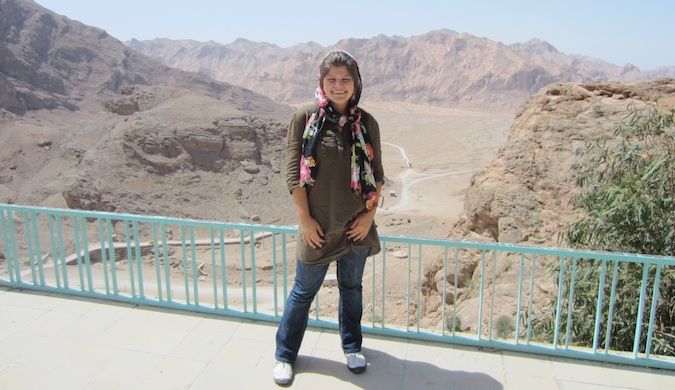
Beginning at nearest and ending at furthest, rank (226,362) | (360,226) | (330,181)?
(330,181) < (360,226) < (226,362)

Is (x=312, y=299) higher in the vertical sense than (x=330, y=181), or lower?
lower

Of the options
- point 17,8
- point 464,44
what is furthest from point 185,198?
point 464,44

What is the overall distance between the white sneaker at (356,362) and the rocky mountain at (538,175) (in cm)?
391

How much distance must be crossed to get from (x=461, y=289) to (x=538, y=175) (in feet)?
6.93

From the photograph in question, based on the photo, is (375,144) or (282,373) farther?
(282,373)

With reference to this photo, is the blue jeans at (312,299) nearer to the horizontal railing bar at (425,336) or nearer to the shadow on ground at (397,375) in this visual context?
the shadow on ground at (397,375)

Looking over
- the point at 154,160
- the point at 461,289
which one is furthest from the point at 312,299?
the point at 154,160

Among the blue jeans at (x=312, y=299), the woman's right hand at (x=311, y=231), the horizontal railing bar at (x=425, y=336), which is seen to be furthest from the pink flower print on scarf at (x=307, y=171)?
the horizontal railing bar at (x=425, y=336)

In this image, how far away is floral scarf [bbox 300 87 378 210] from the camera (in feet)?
10.2

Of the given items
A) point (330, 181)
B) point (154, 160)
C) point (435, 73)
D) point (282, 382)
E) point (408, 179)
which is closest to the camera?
point (330, 181)

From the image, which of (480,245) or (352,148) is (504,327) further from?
(352,148)

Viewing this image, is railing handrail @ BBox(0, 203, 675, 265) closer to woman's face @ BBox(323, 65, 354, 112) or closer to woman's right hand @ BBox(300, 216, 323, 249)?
woman's right hand @ BBox(300, 216, 323, 249)

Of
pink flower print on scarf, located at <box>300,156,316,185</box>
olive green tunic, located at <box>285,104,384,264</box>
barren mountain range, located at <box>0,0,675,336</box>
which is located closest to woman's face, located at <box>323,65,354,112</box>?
olive green tunic, located at <box>285,104,384,264</box>

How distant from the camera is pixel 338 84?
3.09 metres
